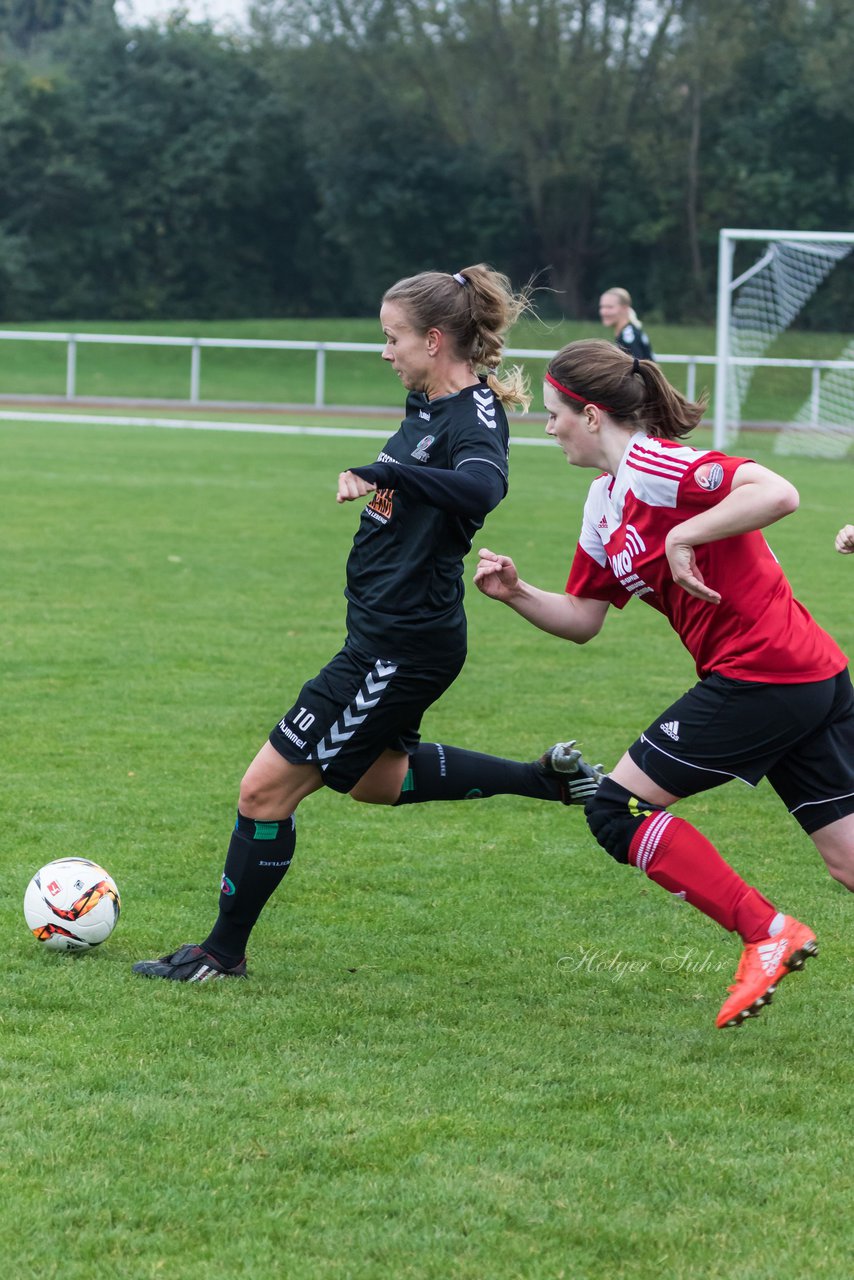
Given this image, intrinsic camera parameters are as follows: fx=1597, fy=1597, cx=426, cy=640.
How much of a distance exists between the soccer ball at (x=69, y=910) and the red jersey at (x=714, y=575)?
5.69 ft

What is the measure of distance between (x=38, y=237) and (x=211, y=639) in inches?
1568

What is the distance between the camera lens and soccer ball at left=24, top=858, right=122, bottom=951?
4387mm

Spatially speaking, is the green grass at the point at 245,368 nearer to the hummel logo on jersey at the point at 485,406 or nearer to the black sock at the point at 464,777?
the black sock at the point at 464,777

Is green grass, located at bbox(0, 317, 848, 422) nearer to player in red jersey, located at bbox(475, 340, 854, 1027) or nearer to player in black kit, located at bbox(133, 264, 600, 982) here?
player in black kit, located at bbox(133, 264, 600, 982)

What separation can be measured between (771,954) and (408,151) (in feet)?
145

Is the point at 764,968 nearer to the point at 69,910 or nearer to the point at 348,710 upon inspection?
the point at 348,710

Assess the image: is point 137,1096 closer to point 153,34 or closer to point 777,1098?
point 777,1098

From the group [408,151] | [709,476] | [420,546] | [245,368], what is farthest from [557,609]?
[408,151]

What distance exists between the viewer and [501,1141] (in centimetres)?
326

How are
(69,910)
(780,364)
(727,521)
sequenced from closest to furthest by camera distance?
(727,521) → (69,910) → (780,364)

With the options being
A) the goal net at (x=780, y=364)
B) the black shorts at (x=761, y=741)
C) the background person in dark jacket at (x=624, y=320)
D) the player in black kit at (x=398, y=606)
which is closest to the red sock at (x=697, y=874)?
the black shorts at (x=761, y=741)

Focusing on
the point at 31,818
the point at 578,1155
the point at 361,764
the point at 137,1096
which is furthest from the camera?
the point at 31,818

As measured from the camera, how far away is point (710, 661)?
3.90m

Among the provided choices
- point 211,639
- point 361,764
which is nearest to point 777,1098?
point 361,764
